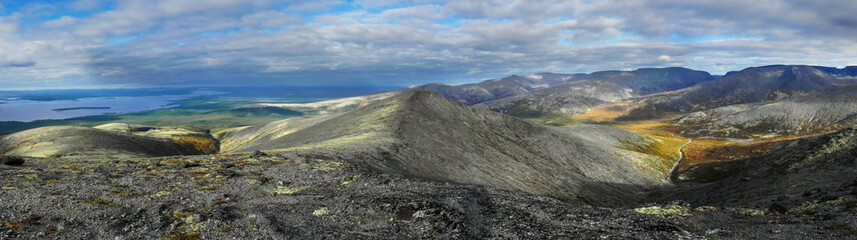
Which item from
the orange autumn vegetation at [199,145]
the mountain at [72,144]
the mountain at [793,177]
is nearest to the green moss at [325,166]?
the mountain at [793,177]

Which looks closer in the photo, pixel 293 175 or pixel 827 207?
pixel 827 207

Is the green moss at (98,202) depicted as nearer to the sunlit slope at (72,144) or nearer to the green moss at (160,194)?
the green moss at (160,194)

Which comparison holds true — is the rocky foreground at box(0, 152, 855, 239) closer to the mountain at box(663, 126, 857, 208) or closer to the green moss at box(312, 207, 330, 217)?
the green moss at box(312, 207, 330, 217)

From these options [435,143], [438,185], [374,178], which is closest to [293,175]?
[374,178]

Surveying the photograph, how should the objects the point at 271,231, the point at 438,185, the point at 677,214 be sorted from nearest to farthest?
the point at 271,231
the point at 677,214
the point at 438,185

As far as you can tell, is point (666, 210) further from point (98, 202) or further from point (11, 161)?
point (11, 161)

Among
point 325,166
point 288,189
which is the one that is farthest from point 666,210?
point 325,166

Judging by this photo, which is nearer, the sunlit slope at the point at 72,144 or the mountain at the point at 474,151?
the mountain at the point at 474,151

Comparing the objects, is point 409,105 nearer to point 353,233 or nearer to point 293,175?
point 293,175
